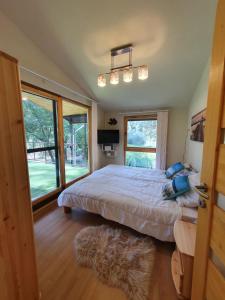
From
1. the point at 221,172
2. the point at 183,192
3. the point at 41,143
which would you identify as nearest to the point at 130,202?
the point at 183,192

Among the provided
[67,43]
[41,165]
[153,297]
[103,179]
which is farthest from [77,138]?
[153,297]

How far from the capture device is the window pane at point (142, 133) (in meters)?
4.23

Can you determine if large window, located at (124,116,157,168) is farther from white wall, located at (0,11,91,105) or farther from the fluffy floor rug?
the fluffy floor rug

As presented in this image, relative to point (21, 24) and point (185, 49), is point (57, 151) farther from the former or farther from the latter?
point (185, 49)

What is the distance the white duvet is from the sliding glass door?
0.85m

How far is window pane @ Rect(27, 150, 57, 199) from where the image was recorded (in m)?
2.65

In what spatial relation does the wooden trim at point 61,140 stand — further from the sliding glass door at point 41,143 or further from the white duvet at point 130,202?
the white duvet at point 130,202

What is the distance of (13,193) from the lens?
87 centimetres

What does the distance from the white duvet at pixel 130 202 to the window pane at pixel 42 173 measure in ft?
2.40

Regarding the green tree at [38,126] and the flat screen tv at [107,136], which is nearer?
the green tree at [38,126]

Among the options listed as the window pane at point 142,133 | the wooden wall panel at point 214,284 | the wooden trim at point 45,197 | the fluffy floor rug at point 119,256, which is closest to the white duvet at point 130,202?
the fluffy floor rug at point 119,256

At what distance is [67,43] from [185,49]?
1.82 meters

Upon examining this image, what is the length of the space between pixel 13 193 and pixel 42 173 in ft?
7.77

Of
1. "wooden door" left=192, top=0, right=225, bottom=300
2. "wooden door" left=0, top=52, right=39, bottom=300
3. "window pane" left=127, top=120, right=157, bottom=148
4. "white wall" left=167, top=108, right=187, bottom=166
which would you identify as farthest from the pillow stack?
"window pane" left=127, top=120, right=157, bottom=148
